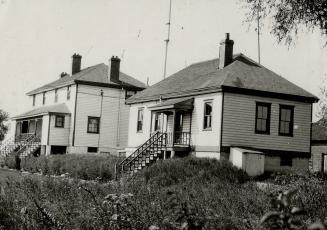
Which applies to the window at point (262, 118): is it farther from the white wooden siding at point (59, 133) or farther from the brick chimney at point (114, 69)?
the white wooden siding at point (59, 133)

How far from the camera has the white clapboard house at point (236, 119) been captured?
27.2 metres

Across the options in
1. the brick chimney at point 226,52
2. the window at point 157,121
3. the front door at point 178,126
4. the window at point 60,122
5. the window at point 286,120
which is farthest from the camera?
the window at point 60,122

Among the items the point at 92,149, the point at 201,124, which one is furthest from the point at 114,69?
the point at 201,124

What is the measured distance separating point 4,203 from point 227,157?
17.7 m

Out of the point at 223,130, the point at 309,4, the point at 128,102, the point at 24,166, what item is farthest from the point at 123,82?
the point at 309,4

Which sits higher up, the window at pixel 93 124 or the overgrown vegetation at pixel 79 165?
the window at pixel 93 124

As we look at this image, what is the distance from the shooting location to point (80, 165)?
1164 inches

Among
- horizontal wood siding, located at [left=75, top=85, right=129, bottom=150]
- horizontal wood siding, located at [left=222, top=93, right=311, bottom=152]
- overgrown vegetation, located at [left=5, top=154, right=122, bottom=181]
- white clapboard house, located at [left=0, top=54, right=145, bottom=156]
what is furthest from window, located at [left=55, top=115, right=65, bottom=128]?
horizontal wood siding, located at [left=222, top=93, right=311, bottom=152]

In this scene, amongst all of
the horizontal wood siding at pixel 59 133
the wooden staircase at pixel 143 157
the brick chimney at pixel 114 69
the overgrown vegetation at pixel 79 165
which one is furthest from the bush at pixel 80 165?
the brick chimney at pixel 114 69

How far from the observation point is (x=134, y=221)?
27.0 ft

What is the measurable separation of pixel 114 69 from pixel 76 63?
602 cm

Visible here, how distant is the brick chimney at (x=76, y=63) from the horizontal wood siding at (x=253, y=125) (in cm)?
2494

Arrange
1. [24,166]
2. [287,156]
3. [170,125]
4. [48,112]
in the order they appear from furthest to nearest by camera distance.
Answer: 1. [48,112]
2. [24,166]
3. [170,125]
4. [287,156]

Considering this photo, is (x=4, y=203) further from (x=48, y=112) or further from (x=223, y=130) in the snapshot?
(x=48, y=112)
